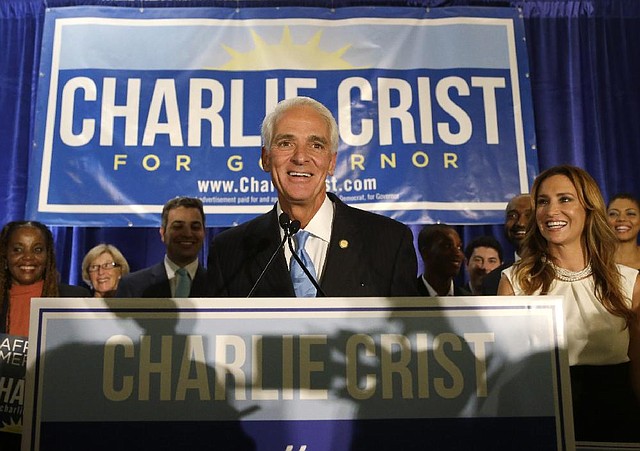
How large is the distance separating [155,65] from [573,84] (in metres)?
2.44

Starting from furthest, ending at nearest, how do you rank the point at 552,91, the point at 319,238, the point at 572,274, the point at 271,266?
the point at 552,91
the point at 572,274
the point at 319,238
the point at 271,266

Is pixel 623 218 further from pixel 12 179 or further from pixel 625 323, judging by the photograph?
pixel 12 179

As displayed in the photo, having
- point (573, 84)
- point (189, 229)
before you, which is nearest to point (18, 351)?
point (189, 229)

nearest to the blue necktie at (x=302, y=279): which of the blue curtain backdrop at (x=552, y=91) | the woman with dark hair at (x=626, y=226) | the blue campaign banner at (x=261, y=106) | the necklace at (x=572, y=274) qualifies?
the necklace at (x=572, y=274)

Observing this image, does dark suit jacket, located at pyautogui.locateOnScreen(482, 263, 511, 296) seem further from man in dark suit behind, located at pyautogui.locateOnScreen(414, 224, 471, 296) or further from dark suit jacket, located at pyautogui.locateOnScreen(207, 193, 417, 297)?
dark suit jacket, located at pyautogui.locateOnScreen(207, 193, 417, 297)

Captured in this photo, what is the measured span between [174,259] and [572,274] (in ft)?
5.87

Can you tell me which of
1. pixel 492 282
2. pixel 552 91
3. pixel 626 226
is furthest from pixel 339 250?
pixel 552 91

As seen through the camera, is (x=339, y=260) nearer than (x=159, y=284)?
Yes

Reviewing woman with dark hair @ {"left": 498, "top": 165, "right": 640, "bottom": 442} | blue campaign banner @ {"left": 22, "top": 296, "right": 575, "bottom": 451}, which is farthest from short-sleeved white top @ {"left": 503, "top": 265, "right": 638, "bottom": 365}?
blue campaign banner @ {"left": 22, "top": 296, "right": 575, "bottom": 451}

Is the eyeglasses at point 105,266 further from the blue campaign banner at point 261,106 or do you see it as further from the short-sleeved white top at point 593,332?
the short-sleeved white top at point 593,332

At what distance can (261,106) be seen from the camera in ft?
13.5

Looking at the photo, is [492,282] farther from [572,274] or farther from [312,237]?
[312,237]

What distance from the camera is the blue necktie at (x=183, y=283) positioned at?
3211mm

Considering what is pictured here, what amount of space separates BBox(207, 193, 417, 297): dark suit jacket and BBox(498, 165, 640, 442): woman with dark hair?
0.46 metres
